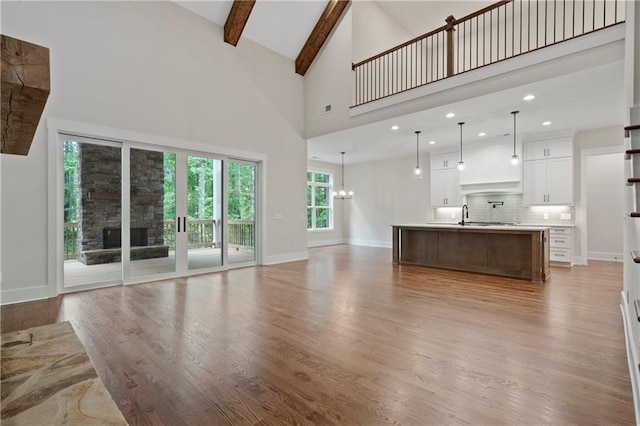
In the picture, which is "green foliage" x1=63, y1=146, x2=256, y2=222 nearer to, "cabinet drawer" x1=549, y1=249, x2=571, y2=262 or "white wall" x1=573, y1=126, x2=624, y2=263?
"cabinet drawer" x1=549, y1=249, x2=571, y2=262

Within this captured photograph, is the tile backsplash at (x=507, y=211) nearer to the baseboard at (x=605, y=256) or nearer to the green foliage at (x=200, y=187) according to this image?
the baseboard at (x=605, y=256)

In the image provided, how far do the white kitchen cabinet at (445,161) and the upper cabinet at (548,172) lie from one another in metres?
1.59

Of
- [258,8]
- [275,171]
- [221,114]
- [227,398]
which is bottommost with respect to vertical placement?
[227,398]

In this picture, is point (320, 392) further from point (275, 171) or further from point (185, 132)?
point (275, 171)

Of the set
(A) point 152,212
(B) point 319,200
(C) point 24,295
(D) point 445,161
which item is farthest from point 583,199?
(C) point 24,295

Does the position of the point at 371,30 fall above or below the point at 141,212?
above

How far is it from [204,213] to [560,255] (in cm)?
747

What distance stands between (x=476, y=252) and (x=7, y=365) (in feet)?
20.7

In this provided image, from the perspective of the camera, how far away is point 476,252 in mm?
5840

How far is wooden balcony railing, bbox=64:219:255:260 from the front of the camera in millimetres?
4984

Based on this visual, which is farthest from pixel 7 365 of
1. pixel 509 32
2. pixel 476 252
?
pixel 509 32

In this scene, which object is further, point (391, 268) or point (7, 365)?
point (391, 268)

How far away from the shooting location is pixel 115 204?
5234mm

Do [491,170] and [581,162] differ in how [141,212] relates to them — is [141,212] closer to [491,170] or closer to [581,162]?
[491,170]
